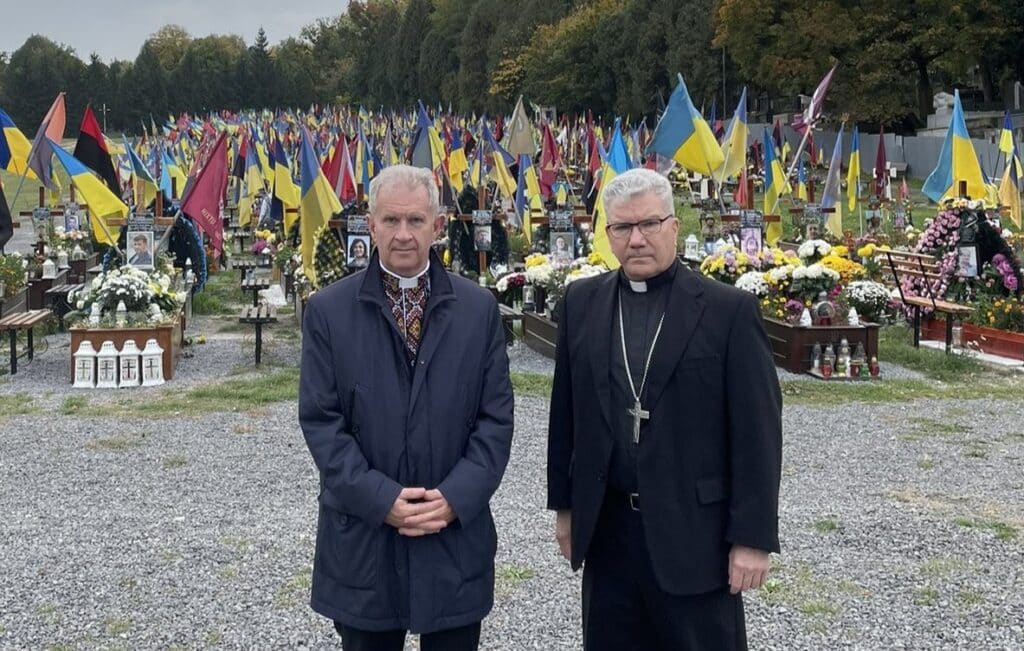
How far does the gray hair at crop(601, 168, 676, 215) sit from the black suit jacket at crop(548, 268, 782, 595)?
9.1 inches

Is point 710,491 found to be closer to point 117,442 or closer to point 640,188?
point 640,188

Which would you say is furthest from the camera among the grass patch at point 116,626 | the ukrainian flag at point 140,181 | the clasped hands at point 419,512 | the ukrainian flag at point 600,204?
the ukrainian flag at point 140,181

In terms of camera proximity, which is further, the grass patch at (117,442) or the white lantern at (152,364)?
the white lantern at (152,364)

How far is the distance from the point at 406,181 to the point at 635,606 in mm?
1299

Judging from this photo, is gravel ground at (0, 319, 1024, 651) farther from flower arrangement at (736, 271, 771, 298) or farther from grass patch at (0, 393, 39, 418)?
flower arrangement at (736, 271, 771, 298)

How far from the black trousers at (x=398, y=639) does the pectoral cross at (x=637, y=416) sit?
0.64 m

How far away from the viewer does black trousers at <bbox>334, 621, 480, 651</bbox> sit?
3.03 metres

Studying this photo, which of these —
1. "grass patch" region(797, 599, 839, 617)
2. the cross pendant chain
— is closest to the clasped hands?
the cross pendant chain

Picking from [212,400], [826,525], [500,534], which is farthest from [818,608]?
[212,400]

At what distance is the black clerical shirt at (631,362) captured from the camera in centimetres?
311

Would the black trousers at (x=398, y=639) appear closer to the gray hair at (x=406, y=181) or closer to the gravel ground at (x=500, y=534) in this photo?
the gray hair at (x=406, y=181)

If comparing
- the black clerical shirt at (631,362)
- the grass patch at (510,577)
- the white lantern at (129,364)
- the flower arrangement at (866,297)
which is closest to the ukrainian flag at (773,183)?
the flower arrangement at (866,297)

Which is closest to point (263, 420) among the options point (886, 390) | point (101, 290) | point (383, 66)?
point (101, 290)

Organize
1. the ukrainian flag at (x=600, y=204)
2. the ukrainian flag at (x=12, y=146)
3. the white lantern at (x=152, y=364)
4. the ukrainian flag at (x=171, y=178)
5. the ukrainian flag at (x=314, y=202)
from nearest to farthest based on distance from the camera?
the white lantern at (x=152, y=364) < the ukrainian flag at (x=600, y=204) < the ukrainian flag at (x=314, y=202) < the ukrainian flag at (x=12, y=146) < the ukrainian flag at (x=171, y=178)
